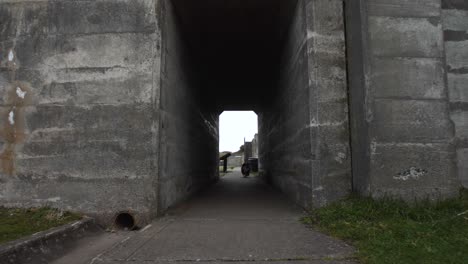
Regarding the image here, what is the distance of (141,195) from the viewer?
15.7ft

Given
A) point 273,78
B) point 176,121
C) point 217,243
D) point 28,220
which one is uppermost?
point 273,78

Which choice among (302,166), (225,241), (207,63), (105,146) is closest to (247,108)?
(207,63)

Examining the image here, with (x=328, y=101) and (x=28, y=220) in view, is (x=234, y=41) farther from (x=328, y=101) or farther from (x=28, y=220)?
(x=28, y=220)

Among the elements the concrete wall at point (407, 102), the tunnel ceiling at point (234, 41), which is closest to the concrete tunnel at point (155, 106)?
the concrete wall at point (407, 102)

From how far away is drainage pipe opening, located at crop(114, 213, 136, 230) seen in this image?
4746mm

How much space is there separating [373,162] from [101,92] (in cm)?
399

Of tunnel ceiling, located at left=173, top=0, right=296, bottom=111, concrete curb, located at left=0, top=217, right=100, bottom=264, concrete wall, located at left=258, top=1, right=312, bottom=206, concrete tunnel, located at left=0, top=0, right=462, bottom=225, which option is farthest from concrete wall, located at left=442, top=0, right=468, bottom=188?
concrete curb, located at left=0, top=217, right=100, bottom=264

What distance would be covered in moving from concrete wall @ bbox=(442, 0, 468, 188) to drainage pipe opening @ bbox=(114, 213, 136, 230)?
16.2 ft

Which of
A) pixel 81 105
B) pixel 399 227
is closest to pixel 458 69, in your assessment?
pixel 399 227

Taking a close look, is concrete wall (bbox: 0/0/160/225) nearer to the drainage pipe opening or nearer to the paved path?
the drainage pipe opening

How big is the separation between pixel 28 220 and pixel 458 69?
6.68 meters

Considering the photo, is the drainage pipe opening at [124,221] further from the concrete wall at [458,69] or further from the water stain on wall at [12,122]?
the concrete wall at [458,69]

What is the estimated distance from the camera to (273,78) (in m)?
9.73

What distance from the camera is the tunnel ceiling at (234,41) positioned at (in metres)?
6.71
